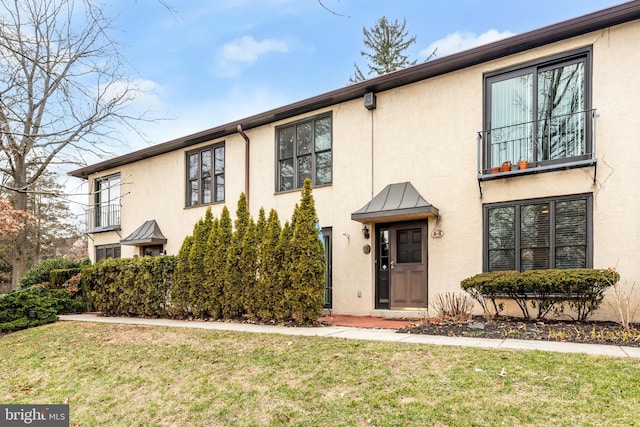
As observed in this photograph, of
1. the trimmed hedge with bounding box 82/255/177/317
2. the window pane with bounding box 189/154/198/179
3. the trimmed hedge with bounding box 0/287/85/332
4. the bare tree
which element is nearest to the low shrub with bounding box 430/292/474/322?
the trimmed hedge with bounding box 82/255/177/317

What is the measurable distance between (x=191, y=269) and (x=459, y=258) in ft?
18.8

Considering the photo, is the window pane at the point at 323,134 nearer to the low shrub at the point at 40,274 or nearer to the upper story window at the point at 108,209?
the upper story window at the point at 108,209

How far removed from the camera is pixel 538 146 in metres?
7.62

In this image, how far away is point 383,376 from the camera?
4.32 metres

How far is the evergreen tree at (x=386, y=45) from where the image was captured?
2292cm

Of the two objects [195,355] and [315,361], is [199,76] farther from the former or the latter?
[315,361]

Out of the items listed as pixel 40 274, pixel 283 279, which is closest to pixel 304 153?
pixel 283 279

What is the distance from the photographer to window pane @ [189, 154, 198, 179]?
13538mm

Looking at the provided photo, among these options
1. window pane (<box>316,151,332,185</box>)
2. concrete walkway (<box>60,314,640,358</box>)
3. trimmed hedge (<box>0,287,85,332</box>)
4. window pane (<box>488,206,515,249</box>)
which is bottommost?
trimmed hedge (<box>0,287,85,332</box>)

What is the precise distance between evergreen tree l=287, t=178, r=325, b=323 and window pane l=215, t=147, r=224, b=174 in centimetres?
561


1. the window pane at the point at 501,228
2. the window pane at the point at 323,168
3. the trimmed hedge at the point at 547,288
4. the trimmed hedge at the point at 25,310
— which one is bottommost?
the trimmed hedge at the point at 25,310

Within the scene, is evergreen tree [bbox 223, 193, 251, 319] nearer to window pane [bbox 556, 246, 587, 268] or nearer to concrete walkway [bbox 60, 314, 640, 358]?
concrete walkway [bbox 60, 314, 640, 358]

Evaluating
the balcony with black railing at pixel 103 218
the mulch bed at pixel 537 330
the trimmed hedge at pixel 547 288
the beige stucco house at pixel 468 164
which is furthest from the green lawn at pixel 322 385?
the balcony with black railing at pixel 103 218

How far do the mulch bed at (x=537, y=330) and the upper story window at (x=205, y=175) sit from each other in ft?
26.0
